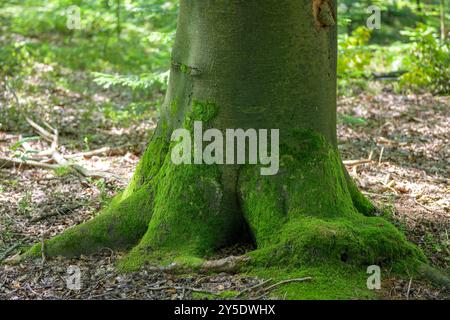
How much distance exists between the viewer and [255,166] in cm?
416

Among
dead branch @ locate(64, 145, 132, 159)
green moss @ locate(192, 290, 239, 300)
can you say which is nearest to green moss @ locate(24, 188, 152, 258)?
green moss @ locate(192, 290, 239, 300)

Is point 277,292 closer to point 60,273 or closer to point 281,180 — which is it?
point 281,180

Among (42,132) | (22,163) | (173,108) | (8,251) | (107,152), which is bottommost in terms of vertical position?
(8,251)

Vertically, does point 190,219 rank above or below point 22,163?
below

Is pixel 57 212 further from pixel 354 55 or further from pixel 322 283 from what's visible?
pixel 354 55

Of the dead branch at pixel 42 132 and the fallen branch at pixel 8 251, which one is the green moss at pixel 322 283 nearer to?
the fallen branch at pixel 8 251

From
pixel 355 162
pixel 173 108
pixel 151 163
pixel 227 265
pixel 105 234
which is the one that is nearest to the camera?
pixel 227 265

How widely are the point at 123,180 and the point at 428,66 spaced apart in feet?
21.5

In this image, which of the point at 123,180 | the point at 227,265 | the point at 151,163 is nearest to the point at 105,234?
the point at 151,163

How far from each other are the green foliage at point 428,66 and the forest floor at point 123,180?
1.52 ft

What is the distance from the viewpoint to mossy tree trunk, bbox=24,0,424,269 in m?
3.99

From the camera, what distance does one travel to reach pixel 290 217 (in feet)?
13.3

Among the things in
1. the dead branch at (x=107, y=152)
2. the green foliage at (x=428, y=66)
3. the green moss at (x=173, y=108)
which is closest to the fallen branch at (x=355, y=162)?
the green moss at (x=173, y=108)

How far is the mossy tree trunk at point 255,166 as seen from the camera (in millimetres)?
3988
